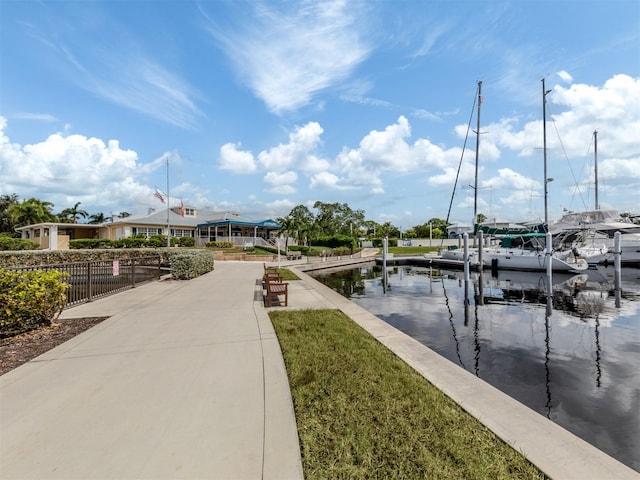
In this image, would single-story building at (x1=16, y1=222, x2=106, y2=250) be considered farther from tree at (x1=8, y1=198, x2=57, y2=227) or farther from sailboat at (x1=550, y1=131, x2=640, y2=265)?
sailboat at (x1=550, y1=131, x2=640, y2=265)

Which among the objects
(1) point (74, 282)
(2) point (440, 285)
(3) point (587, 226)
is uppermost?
(3) point (587, 226)

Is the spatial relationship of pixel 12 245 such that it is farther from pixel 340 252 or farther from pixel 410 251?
pixel 410 251

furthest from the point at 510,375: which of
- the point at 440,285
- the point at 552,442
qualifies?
the point at 440,285

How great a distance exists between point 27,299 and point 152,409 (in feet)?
15.4

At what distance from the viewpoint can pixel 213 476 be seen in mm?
2598

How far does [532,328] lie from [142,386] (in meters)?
10.1

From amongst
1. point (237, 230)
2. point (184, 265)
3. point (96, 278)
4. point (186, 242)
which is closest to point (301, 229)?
point (237, 230)

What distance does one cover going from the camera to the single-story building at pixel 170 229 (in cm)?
3941

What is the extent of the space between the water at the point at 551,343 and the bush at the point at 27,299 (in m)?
8.53

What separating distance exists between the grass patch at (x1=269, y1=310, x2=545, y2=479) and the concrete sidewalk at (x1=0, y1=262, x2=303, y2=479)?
28 cm

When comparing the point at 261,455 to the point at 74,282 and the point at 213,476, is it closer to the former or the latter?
the point at 213,476

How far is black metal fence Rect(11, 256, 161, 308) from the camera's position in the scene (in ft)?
31.4

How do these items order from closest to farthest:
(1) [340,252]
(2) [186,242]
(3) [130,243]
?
(3) [130,243]
(2) [186,242]
(1) [340,252]

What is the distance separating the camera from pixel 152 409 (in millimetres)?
3621
